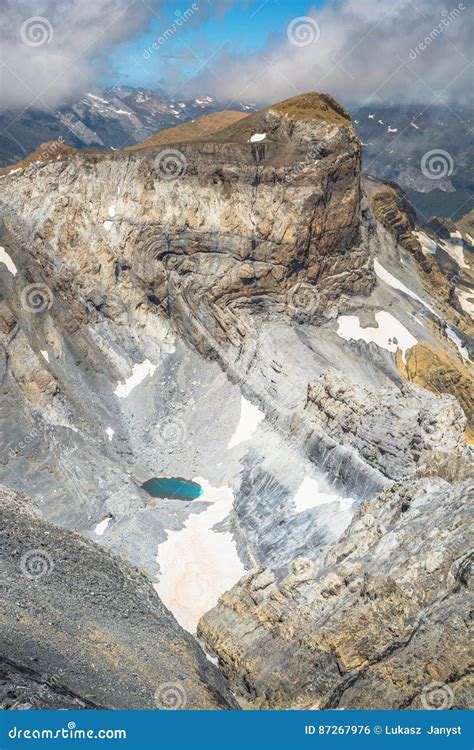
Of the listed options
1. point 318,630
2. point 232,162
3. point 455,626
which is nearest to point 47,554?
point 318,630

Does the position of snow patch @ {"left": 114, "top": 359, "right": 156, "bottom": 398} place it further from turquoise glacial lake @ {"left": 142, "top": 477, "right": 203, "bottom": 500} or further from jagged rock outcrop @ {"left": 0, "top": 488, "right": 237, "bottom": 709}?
jagged rock outcrop @ {"left": 0, "top": 488, "right": 237, "bottom": 709}

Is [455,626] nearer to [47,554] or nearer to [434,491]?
[434,491]

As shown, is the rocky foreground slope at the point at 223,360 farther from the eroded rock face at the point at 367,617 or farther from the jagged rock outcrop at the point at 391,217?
the jagged rock outcrop at the point at 391,217

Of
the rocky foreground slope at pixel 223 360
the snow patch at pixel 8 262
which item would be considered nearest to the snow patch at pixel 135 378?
the rocky foreground slope at pixel 223 360

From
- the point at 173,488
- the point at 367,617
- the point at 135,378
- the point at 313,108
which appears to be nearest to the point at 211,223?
the point at 135,378

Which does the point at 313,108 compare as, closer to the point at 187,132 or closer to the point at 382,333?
the point at 382,333

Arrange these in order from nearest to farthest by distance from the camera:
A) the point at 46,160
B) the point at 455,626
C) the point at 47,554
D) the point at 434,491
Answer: the point at 455,626, the point at 47,554, the point at 434,491, the point at 46,160

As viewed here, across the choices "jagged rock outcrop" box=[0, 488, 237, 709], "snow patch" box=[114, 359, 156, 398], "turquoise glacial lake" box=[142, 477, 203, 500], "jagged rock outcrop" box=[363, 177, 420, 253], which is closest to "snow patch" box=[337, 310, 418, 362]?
"snow patch" box=[114, 359, 156, 398]
